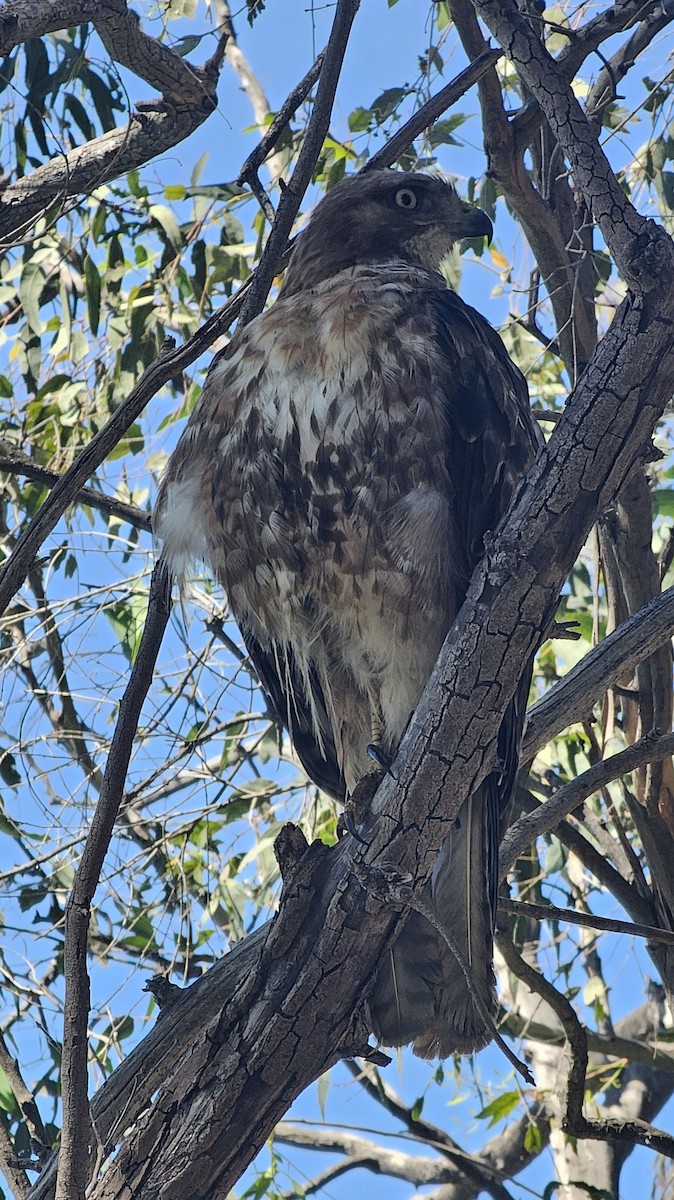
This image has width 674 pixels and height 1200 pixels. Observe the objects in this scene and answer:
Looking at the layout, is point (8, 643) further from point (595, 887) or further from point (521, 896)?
point (595, 887)

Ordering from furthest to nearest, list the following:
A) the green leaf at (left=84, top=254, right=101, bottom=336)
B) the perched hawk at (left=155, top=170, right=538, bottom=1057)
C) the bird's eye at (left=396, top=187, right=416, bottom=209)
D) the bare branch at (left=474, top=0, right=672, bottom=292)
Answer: the green leaf at (left=84, top=254, right=101, bottom=336), the bird's eye at (left=396, top=187, right=416, bottom=209), the perched hawk at (left=155, top=170, right=538, bottom=1057), the bare branch at (left=474, top=0, right=672, bottom=292)

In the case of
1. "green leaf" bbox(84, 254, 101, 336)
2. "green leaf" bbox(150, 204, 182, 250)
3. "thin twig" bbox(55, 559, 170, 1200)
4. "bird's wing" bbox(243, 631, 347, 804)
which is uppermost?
"green leaf" bbox(150, 204, 182, 250)

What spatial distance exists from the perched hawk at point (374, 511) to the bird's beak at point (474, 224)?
0.38m

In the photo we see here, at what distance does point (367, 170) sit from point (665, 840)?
2.15m

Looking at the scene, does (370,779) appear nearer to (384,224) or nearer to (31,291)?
(384,224)

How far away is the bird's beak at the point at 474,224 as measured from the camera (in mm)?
3725

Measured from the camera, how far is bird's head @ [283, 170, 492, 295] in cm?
368

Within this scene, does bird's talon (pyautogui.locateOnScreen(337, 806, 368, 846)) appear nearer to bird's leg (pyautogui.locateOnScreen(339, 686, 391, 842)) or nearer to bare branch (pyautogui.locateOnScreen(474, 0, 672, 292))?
bird's leg (pyautogui.locateOnScreen(339, 686, 391, 842))

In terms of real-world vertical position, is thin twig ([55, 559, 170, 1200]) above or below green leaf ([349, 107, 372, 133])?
below

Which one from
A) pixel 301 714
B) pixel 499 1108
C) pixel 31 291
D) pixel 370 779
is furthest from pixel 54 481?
pixel 499 1108

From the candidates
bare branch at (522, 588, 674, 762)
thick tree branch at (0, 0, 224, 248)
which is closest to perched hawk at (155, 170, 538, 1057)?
bare branch at (522, 588, 674, 762)

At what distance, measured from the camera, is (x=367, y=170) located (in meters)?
3.54

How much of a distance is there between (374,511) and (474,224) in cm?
120

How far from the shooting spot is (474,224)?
3723 mm
